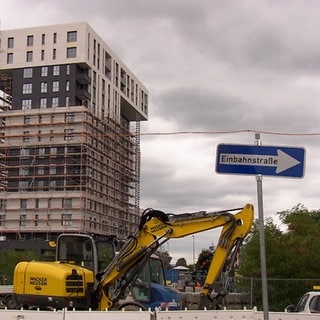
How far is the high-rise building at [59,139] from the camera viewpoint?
96312 mm

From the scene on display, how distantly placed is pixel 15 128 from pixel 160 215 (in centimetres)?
8808

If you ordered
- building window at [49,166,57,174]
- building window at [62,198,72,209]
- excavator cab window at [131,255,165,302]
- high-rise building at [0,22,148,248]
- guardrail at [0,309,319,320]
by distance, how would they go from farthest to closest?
1. building window at [49,166,57,174]
2. high-rise building at [0,22,148,248]
3. building window at [62,198,72,209]
4. excavator cab window at [131,255,165,302]
5. guardrail at [0,309,319,320]

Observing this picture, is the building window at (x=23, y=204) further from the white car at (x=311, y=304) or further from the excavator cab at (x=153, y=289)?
the white car at (x=311, y=304)

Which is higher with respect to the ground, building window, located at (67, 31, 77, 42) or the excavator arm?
building window, located at (67, 31, 77, 42)

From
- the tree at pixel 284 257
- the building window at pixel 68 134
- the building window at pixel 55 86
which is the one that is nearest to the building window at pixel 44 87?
the building window at pixel 55 86

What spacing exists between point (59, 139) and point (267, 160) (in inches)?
3681

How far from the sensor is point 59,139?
323 feet

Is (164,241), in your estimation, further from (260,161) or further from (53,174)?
(53,174)

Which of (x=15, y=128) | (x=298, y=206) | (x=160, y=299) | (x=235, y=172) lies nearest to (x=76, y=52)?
(x=15, y=128)

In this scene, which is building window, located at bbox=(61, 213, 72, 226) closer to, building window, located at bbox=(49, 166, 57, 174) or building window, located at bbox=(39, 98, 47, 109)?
building window, located at bbox=(49, 166, 57, 174)

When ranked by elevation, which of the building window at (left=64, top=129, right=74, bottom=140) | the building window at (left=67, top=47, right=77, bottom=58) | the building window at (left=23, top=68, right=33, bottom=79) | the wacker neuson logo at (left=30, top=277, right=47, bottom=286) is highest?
the building window at (left=67, top=47, right=77, bottom=58)

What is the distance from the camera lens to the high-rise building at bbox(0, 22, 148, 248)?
316 feet

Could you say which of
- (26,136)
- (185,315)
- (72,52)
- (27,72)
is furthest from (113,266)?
(27,72)

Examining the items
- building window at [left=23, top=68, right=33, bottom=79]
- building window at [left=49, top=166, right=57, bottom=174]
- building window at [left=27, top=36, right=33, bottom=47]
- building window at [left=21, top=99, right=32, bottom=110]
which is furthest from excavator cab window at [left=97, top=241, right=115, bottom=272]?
building window at [left=27, top=36, right=33, bottom=47]
